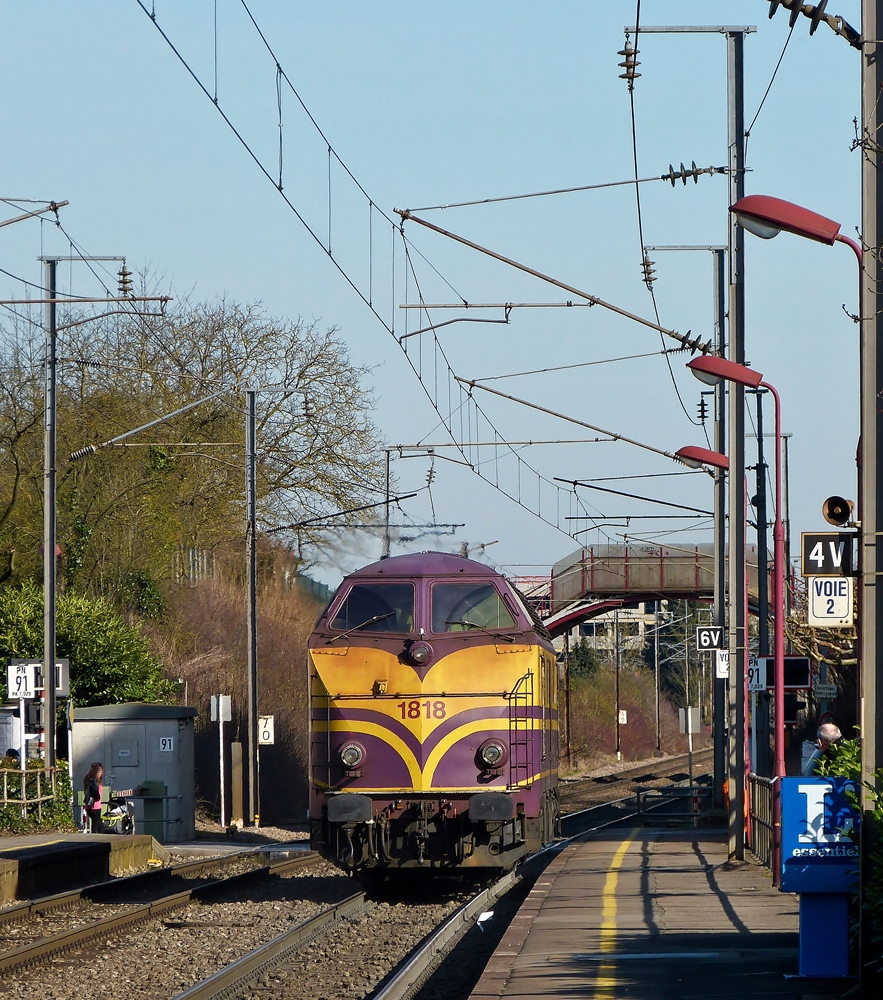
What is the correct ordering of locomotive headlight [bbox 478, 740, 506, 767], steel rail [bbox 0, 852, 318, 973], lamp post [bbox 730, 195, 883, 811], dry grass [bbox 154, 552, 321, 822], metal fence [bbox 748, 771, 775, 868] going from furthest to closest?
1. dry grass [bbox 154, 552, 321, 822]
2. metal fence [bbox 748, 771, 775, 868]
3. locomotive headlight [bbox 478, 740, 506, 767]
4. steel rail [bbox 0, 852, 318, 973]
5. lamp post [bbox 730, 195, 883, 811]

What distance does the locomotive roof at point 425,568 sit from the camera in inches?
650

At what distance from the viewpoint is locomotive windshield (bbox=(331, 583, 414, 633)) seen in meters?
16.2

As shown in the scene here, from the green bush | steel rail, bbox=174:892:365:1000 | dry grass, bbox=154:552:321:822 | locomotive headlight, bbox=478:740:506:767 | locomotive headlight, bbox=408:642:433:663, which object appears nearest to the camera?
steel rail, bbox=174:892:365:1000

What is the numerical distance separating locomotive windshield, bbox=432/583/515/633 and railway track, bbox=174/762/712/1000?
293 centimetres

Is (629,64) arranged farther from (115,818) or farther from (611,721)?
(611,721)

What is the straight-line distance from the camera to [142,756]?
28547mm

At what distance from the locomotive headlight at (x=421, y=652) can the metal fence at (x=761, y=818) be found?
4.12m

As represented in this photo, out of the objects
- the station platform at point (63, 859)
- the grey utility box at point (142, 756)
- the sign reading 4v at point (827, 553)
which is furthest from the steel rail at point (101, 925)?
the grey utility box at point (142, 756)

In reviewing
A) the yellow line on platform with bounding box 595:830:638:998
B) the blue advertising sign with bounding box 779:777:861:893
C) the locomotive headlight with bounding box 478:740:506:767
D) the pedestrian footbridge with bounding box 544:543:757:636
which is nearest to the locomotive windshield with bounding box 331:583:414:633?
the locomotive headlight with bounding box 478:740:506:767

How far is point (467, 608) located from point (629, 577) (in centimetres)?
2637

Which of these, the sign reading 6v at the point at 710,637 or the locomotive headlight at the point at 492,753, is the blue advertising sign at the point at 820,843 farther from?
the sign reading 6v at the point at 710,637

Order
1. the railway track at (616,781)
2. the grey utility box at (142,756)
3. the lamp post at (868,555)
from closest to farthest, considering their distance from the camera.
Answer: the lamp post at (868,555) → the grey utility box at (142,756) → the railway track at (616,781)

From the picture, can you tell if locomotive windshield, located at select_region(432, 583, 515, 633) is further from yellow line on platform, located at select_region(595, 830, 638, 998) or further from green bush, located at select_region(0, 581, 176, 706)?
green bush, located at select_region(0, 581, 176, 706)

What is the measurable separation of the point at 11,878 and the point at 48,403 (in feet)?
37.0
